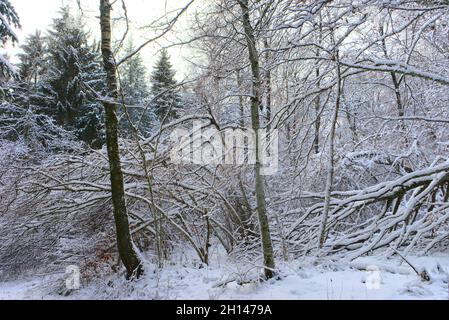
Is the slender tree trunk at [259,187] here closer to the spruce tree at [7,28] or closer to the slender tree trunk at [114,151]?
the slender tree trunk at [114,151]

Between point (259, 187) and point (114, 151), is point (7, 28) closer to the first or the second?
point (114, 151)

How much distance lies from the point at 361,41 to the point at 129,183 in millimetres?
5798

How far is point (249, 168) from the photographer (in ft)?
28.8

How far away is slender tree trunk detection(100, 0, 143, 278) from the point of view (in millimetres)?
5902

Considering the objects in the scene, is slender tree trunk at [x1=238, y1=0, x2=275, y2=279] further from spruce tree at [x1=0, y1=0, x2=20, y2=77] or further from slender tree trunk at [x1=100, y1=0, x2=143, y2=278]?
spruce tree at [x1=0, y1=0, x2=20, y2=77]

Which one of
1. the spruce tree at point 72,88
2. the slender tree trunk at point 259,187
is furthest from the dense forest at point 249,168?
the spruce tree at point 72,88

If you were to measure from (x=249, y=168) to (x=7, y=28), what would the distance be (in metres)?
7.85

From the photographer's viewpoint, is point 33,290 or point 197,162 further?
point 197,162

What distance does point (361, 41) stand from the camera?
7.34 metres

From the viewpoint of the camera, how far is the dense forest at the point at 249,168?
5.62 meters

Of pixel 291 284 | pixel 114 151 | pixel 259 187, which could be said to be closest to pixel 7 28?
pixel 114 151

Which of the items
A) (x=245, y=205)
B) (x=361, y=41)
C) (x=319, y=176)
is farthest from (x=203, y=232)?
(x=361, y=41)

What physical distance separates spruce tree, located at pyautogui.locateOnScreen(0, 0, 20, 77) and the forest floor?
245 inches

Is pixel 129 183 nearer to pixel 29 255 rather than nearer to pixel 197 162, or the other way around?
pixel 197 162
